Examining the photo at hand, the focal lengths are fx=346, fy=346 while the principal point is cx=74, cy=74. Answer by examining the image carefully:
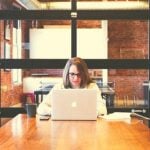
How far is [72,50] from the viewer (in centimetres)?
527

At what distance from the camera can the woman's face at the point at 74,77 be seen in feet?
11.4

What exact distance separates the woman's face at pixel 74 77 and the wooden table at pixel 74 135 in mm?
587

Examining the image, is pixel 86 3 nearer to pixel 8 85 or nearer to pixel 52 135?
pixel 8 85

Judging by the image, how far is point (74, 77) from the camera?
3.49 metres

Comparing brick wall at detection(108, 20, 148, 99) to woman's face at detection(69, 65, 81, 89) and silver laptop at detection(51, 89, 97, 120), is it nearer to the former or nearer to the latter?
woman's face at detection(69, 65, 81, 89)

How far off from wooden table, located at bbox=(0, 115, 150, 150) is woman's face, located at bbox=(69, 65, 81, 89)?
0.59 meters

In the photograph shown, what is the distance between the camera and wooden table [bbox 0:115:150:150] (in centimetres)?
201

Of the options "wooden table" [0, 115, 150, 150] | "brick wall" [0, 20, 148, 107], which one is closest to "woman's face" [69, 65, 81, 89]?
"wooden table" [0, 115, 150, 150]

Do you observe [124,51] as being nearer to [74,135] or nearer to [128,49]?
[128,49]

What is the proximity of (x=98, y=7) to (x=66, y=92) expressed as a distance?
2691mm

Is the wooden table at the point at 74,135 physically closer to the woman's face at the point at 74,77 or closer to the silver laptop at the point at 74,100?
the silver laptop at the point at 74,100

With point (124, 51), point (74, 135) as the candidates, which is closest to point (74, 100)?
point (74, 135)

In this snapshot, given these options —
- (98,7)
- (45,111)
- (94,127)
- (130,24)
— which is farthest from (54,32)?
(94,127)

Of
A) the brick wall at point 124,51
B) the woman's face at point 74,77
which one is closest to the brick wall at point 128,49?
the brick wall at point 124,51
